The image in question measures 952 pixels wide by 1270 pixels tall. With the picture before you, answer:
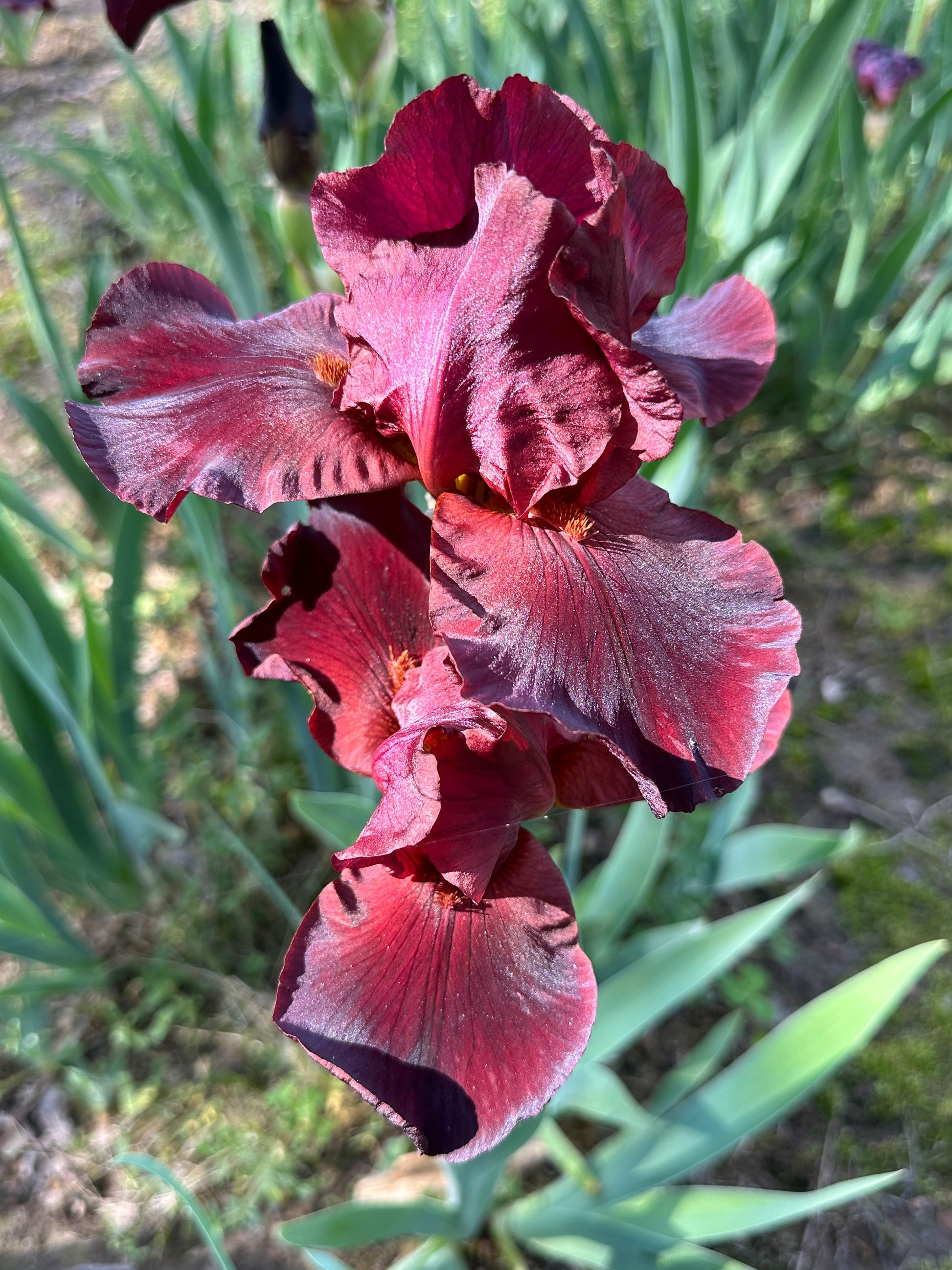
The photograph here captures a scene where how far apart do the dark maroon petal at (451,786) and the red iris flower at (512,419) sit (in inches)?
1.4

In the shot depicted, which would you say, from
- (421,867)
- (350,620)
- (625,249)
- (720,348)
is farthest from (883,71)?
(421,867)

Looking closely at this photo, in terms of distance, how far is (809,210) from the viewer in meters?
2.16

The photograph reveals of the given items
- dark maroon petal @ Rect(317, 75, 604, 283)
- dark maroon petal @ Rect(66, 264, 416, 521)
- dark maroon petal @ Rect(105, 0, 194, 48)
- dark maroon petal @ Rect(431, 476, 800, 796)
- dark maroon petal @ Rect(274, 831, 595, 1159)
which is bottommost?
dark maroon petal @ Rect(274, 831, 595, 1159)

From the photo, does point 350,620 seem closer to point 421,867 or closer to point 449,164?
point 421,867

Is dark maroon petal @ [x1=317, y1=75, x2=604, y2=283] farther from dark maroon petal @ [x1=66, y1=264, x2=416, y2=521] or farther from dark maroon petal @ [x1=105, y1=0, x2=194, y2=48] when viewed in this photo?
dark maroon petal @ [x1=105, y1=0, x2=194, y2=48]

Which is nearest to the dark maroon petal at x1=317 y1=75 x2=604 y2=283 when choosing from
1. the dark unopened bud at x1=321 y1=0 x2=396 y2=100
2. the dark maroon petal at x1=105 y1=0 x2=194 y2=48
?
the dark maroon petal at x1=105 y1=0 x2=194 y2=48

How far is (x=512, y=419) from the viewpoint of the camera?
0.54m

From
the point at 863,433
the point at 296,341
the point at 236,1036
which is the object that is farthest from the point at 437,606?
the point at 863,433

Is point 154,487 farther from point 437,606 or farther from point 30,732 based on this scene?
point 30,732

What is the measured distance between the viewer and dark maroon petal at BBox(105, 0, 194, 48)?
0.81m

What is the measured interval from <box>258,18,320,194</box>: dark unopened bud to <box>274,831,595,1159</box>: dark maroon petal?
0.90 metres

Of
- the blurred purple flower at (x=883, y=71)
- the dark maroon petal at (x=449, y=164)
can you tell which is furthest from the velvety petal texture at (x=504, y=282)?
the blurred purple flower at (x=883, y=71)

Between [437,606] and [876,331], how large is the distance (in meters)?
2.62

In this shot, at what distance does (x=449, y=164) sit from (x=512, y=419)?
17cm
